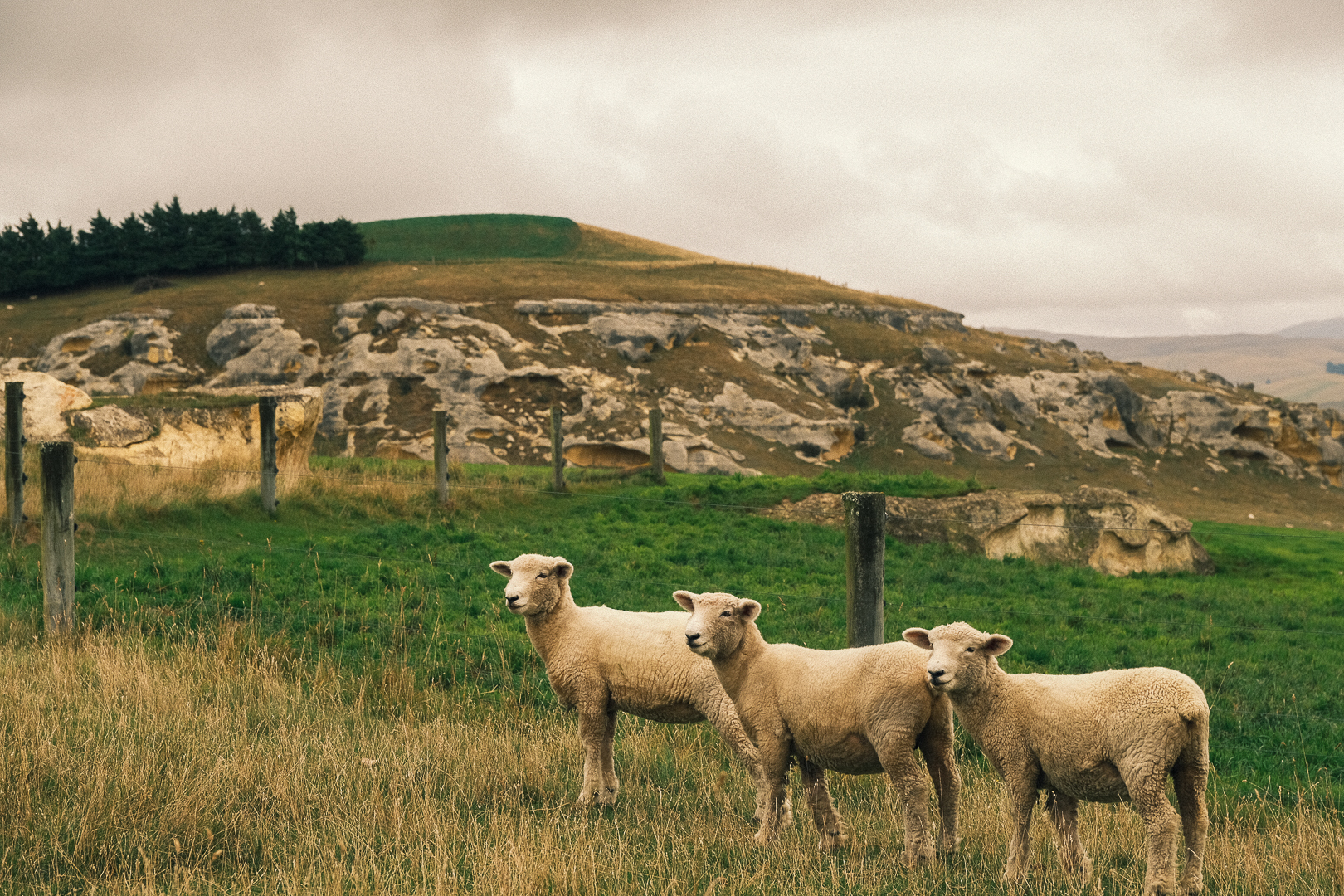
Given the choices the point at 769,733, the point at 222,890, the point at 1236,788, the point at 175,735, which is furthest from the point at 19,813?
the point at 1236,788

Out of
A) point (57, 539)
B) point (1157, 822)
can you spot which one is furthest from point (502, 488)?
point (1157, 822)

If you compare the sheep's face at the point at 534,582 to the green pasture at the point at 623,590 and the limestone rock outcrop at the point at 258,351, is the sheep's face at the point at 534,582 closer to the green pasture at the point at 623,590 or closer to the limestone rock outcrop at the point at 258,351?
the green pasture at the point at 623,590

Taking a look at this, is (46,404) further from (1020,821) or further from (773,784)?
(1020,821)

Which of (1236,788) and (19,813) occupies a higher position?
(19,813)

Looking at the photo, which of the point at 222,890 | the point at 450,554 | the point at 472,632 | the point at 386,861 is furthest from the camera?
the point at 450,554

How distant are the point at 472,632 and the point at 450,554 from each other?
15.0 feet

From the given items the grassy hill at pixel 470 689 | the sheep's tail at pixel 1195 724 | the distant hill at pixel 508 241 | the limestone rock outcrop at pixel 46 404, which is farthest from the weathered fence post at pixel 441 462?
the distant hill at pixel 508 241

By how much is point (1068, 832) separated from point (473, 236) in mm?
80219

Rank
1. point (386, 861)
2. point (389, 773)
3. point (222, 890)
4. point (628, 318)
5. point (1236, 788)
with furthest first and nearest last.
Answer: point (628, 318), point (1236, 788), point (389, 773), point (386, 861), point (222, 890)

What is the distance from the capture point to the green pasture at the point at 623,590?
9.61m

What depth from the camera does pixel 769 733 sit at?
17.5 feet

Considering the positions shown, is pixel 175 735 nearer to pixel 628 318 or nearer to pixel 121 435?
pixel 121 435

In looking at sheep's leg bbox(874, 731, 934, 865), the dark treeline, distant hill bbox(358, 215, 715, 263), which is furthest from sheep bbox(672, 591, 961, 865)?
distant hill bbox(358, 215, 715, 263)

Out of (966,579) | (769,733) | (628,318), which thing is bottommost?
(966,579)
